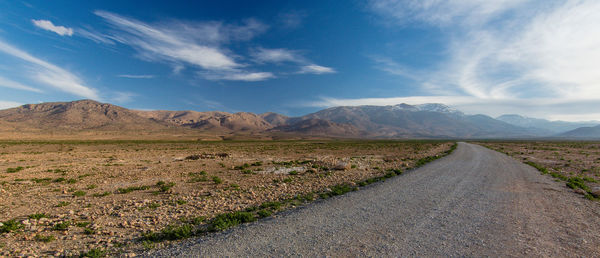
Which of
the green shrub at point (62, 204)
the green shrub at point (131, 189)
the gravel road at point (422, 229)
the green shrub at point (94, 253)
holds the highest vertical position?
the gravel road at point (422, 229)

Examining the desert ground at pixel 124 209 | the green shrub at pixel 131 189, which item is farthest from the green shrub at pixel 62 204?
the green shrub at pixel 131 189

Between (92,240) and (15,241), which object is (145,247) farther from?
(15,241)

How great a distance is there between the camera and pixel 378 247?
5969mm

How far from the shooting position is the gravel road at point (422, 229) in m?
5.89

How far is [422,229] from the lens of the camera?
7152 mm

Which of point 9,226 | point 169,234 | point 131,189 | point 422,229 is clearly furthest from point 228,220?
point 131,189

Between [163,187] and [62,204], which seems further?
[163,187]

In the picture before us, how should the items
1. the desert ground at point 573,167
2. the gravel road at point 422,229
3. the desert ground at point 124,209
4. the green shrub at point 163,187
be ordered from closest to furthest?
1. the gravel road at point 422,229
2. the desert ground at point 124,209
3. the green shrub at point 163,187
4. the desert ground at point 573,167

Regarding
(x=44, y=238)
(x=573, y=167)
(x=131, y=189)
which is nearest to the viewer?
(x=44, y=238)

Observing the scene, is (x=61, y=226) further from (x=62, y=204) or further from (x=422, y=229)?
(x=422, y=229)

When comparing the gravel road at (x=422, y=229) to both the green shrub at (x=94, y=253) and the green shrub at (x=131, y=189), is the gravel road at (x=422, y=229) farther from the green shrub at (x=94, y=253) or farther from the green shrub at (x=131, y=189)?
the green shrub at (x=131, y=189)

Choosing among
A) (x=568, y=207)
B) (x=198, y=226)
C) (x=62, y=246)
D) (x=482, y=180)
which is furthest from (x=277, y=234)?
(x=482, y=180)

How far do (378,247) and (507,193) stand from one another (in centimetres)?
1058

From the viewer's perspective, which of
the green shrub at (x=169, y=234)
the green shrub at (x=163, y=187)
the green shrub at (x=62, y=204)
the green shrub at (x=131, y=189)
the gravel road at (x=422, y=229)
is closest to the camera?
the gravel road at (x=422, y=229)
